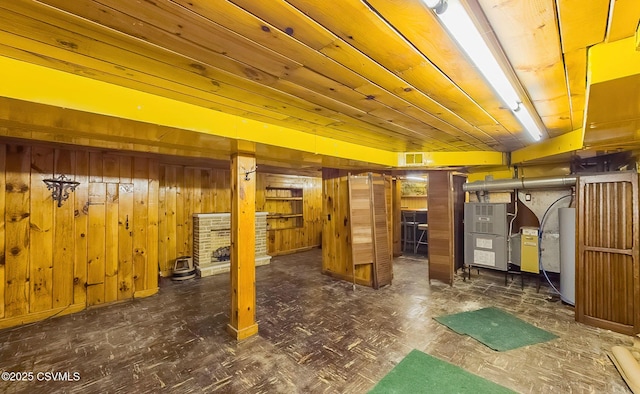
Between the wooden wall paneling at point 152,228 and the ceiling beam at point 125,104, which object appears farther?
the wooden wall paneling at point 152,228

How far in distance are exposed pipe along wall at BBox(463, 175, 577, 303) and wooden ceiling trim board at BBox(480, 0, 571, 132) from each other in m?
2.65

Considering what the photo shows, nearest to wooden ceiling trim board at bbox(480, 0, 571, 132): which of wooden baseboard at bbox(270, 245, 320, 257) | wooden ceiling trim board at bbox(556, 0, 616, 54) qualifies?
wooden ceiling trim board at bbox(556, 0, 616, 54)

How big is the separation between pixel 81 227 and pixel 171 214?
63.5 inches

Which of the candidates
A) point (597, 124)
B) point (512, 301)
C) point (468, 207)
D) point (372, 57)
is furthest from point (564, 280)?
point (372, 57)

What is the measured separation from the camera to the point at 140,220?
382 cm

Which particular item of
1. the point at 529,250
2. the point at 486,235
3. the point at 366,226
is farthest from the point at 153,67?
the point at 529,250

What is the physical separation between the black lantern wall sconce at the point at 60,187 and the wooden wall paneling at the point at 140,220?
68 centimetres

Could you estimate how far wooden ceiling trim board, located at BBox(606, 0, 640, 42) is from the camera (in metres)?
1.00

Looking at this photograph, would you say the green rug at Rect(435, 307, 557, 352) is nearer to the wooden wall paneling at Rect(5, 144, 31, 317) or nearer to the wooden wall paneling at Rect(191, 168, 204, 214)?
the wooden wall paneling at Rect(191, 168, 204, 214)

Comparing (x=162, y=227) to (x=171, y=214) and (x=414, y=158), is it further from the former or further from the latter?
(x=414, y=158)

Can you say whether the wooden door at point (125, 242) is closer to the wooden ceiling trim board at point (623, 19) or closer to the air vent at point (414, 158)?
the air vent at point (414, 158)

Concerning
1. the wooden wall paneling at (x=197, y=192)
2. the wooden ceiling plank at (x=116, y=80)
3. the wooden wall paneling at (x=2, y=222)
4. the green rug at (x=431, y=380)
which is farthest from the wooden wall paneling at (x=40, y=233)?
the green rug at (x=431, y=380)

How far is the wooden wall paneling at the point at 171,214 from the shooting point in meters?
4.90

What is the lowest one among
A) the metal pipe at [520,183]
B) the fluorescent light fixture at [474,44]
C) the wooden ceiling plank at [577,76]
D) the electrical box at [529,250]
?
the electrical box at [529,250]
